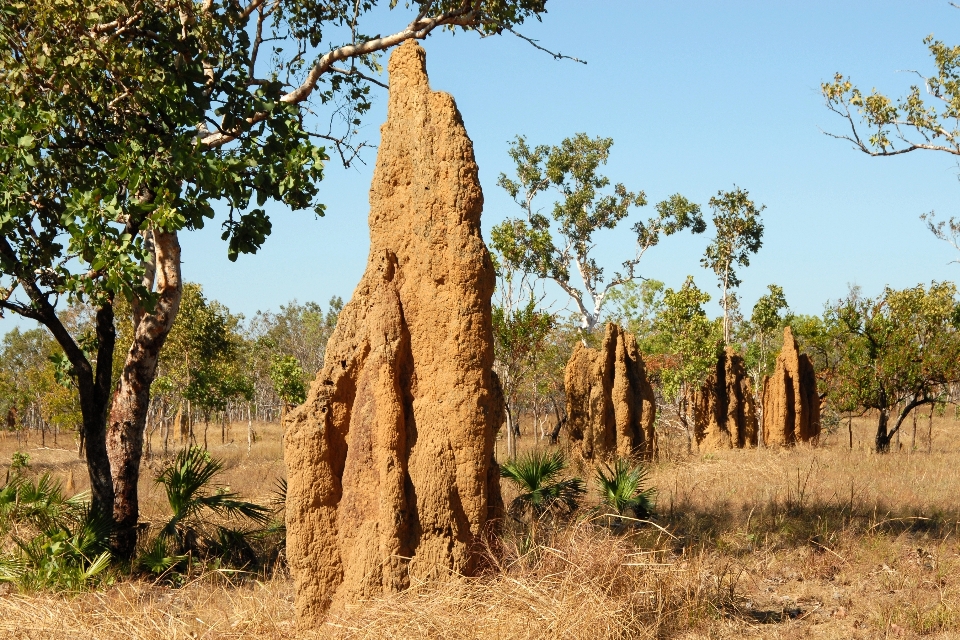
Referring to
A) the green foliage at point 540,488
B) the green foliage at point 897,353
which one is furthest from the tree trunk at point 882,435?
the green foliage at point 540,488

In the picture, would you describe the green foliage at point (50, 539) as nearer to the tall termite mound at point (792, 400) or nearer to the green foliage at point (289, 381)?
the green foliage at point (289, 381)

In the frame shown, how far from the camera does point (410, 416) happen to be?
6316mm

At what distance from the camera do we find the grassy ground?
218 inches

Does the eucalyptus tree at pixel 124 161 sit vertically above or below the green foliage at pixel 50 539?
above

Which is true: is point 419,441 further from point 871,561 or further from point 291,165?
point 871,561

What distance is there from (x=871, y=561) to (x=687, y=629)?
11.0 ft

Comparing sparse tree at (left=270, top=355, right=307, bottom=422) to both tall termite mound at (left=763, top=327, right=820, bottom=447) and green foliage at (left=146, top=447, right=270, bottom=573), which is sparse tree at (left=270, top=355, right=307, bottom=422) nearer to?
tall termite mound at (left=763, top=327, right=820, bottom=447)

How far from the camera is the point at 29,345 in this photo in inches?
2186

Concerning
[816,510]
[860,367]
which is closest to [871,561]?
[816,510]

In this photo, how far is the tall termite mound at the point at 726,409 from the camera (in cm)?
2298

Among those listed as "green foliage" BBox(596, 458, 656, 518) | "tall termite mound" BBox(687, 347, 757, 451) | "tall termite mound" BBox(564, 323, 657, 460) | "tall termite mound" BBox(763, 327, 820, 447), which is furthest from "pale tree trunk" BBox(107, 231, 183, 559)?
"tall termite mound" BBox(687, 347, 757, 451)

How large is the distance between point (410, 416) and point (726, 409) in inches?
731

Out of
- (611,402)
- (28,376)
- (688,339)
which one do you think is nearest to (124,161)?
(611,402)

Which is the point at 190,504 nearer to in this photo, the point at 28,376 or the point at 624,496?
the point at 624,496
